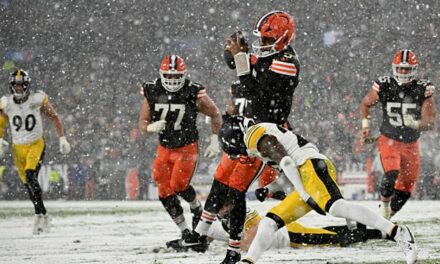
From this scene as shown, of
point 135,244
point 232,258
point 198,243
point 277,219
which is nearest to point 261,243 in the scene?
point 277,219

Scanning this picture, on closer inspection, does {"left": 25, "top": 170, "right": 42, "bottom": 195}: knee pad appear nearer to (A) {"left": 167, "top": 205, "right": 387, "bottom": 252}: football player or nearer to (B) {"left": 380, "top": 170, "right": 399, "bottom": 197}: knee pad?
(A) {"left": 167, "top": 205, "right": 387, "bottom": 252}: football player

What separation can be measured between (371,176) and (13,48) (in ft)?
32.8

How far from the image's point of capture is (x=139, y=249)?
758 centimetres

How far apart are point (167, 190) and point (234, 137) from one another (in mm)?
2787

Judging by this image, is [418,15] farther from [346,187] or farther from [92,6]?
[92,6]

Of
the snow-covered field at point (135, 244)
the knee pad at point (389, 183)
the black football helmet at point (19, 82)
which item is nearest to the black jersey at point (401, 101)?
the knee pad at point (389, 183)

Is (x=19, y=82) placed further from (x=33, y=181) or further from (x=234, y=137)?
(x=234, y=137)

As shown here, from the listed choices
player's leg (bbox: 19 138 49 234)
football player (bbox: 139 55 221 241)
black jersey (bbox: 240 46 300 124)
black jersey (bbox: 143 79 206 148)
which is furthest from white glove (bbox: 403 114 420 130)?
player's leg (bbox: 19 138 49 234)

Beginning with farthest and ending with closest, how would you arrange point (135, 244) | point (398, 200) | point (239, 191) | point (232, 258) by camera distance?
1. point (398, 200)
2. point (135, 244)
3. point (239, 191)
4. point (232, 258)

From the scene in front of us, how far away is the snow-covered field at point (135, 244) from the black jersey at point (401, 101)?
103cm

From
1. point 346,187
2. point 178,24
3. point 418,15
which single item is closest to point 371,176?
point 346,187

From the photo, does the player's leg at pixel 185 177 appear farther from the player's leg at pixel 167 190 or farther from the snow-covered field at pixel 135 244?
the snow-covered field at pixel 135 244

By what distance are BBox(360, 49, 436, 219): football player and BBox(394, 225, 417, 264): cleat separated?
171 inches

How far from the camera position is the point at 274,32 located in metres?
6.05
